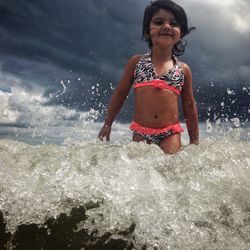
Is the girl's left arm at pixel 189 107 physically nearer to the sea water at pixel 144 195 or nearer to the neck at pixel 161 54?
the neck at pixel 161 54

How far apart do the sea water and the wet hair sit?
304 cm

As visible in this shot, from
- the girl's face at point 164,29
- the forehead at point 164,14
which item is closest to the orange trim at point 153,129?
the girl's face at point 164,29

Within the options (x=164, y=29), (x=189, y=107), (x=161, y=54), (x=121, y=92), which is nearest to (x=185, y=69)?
(x=161, y=54)

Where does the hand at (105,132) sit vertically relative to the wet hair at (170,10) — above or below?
below

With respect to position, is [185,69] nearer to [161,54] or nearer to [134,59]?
[161,54]

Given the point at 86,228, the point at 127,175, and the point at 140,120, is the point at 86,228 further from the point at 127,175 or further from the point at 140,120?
the point at 140,120

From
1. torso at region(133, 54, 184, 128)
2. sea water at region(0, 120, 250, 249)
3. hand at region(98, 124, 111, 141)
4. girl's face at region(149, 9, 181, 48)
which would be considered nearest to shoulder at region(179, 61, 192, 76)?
torso at region(133, 54, 184, 128)

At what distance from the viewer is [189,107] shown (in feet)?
21.1

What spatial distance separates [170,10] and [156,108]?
162cm

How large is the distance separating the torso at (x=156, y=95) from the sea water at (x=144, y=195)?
6.18 ft

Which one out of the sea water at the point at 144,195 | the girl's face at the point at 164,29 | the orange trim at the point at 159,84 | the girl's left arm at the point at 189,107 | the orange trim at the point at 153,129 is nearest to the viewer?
the sea water at the point at 144,195

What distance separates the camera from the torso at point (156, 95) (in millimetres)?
5914

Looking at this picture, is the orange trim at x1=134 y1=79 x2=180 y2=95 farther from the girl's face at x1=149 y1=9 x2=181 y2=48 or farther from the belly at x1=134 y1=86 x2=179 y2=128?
the girl's face at x1=149 y1=9 x2=181 y2=48

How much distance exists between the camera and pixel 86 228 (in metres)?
3.06
